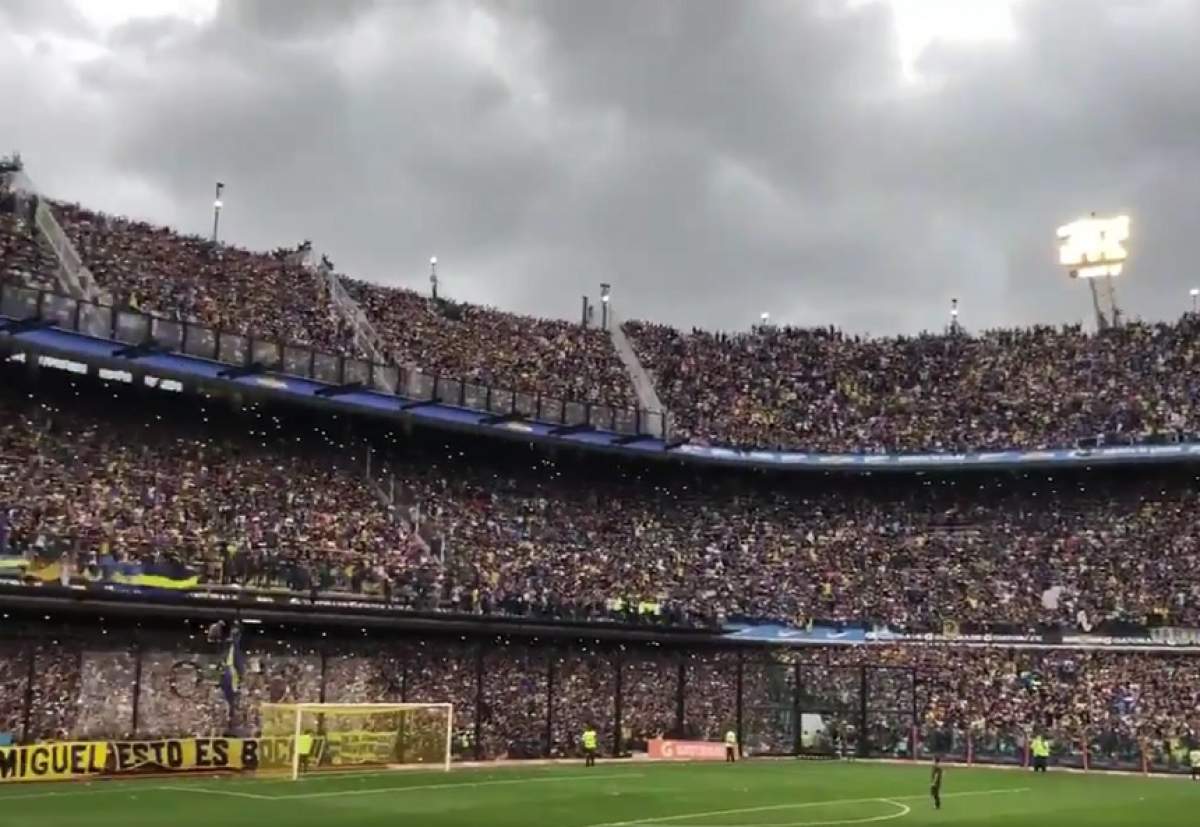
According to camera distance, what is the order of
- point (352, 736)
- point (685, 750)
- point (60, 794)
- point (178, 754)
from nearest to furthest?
point (60, 794) < point (178, 754) < point (352, 736) < point (685, 750)

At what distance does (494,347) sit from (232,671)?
28.2 meters

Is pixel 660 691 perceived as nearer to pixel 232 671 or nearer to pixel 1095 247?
pixel 232 671

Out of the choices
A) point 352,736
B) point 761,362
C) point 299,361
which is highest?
point 761,362

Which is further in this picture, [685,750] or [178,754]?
[685,750]

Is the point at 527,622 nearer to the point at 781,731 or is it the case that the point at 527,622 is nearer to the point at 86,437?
the point at 781,731

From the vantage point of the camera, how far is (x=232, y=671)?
42906 mm

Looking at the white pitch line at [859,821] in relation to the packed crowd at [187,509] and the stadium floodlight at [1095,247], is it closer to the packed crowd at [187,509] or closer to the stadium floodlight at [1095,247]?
the packed crowd at [187,509]

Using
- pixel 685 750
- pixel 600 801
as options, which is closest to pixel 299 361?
pixel 685 750

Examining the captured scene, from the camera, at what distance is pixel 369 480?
58250 mm

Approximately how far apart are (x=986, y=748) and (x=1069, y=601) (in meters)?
9.31

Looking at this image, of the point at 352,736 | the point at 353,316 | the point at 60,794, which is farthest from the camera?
the point at 353,316

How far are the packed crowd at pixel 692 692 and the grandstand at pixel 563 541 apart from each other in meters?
0.13

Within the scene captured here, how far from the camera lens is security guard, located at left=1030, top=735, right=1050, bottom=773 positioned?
50.9 m

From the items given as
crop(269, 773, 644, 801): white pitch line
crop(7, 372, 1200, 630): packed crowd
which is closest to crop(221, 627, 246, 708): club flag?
crop(7, 372, 1200, 630): packed crowd
